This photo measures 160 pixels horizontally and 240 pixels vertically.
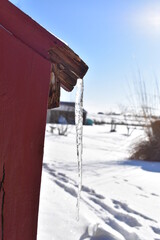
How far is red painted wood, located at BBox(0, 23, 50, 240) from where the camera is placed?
87 cm

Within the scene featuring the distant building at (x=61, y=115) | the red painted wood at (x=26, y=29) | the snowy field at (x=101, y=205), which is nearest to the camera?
the red painted wood at (x=26, y=29)

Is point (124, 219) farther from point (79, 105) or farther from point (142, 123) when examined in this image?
point (142, 123)

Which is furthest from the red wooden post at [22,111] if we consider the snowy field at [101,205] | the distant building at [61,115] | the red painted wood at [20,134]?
the distant building at [61,115]

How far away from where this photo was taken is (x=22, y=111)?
35.7 inches

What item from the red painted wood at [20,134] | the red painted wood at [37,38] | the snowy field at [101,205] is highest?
the red painted wood at [37,38]

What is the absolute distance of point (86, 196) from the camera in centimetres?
238

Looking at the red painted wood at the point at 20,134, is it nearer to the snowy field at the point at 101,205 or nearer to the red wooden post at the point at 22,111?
the red wooden post at the point at 22,111

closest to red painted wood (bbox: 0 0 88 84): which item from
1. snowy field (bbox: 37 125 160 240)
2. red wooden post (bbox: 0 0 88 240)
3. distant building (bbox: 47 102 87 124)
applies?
red wooden post (bbox: 0 0 88 240)

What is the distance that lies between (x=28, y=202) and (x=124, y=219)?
115cm

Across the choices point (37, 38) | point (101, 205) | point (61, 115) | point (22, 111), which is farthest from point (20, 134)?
point (61, 115)

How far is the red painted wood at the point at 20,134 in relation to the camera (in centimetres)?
87

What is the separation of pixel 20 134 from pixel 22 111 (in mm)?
84

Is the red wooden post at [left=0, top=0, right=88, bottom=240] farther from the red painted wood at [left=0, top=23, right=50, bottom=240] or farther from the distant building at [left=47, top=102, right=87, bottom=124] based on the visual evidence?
the distant building at [left=47, top=102, right=87, bottom=124]

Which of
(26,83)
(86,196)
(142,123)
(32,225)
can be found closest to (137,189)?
(86,196)
